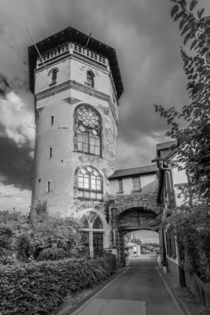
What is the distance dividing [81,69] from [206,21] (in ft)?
87.4

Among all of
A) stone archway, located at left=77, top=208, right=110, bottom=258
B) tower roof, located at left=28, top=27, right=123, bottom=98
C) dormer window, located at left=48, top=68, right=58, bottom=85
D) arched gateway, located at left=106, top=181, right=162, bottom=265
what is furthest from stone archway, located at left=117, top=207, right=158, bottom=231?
tower roof, located at left=28, top=27, right=123, bottom=98

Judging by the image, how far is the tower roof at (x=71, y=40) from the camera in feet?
91.3

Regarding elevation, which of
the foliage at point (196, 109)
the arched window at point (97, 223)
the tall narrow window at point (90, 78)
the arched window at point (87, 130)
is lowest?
the arched window at point (97, 223)

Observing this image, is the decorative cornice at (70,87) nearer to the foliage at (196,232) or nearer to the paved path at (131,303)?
the paved path at (131,303)

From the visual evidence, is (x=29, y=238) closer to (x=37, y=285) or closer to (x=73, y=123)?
(x=37, y=285)

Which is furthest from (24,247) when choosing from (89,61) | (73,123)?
(89,61)

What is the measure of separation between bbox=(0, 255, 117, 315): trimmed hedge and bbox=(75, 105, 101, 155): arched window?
15.5 metres

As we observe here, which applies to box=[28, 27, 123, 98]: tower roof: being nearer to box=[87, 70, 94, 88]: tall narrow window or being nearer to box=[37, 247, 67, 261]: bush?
box=[87, 70, 94, 88]: tall narrow window

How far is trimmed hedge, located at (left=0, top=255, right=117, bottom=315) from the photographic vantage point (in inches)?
266

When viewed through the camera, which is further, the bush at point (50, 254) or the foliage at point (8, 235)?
the bush at point (50, 254)

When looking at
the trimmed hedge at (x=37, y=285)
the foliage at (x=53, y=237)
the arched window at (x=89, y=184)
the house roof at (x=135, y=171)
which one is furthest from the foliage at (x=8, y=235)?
the house roof at (x=135, y=171)

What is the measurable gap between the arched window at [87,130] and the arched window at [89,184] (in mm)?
2300

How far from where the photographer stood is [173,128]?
408cm

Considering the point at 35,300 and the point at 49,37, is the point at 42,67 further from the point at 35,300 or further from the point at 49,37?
the point at 35,300
